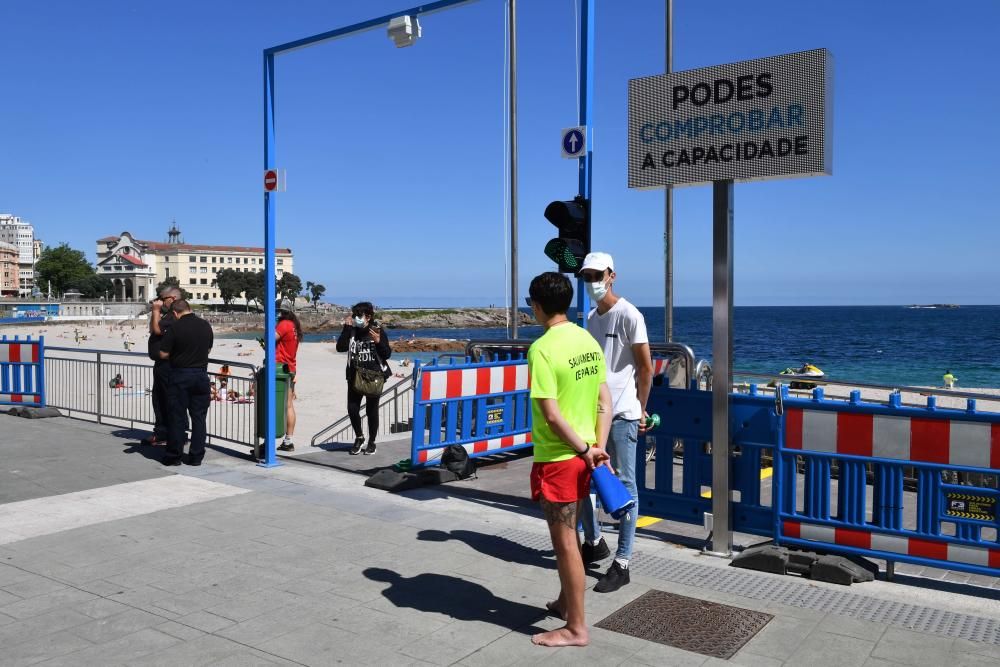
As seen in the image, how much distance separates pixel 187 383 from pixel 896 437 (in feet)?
23.8

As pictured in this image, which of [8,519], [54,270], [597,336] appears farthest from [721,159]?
[54,270]

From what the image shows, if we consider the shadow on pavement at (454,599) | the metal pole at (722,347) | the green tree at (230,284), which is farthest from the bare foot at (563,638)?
the green tree at (230,284)

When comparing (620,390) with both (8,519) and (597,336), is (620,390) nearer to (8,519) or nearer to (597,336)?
(597,336)

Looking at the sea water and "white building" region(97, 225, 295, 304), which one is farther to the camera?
"white building" region(97, 225, 295, 304)

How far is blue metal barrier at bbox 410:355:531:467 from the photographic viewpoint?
8.77 metres

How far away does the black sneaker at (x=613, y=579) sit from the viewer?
17.2ft

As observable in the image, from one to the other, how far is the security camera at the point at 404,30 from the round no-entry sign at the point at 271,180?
6.57ft

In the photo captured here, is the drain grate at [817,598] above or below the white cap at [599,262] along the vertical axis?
below

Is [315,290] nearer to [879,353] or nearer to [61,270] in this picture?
[61,270]

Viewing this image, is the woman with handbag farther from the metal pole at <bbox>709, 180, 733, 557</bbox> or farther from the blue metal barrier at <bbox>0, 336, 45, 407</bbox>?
the blue metal barrier at <bbox>0, 336, 45, 407</bbox>

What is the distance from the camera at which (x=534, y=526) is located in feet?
22.7

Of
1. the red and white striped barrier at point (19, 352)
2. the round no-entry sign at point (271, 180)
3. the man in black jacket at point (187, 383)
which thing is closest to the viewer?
the man in black jacket at point (187, 383)

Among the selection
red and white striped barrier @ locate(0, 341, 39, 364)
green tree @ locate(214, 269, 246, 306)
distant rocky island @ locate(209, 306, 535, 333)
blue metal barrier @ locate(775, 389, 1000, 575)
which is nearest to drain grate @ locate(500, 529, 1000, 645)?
blue metal barrier @ locate(775, 389, 1000, 575)

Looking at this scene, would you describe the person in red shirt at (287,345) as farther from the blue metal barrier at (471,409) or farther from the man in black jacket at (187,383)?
the blue metal barrier at (471,409)
